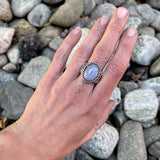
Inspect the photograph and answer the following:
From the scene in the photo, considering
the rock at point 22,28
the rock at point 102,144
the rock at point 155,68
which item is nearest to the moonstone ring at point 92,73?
the rock at point 102,144

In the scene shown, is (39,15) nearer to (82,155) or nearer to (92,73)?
(92,73)

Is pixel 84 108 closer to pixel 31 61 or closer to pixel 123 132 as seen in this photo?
pixel 123 132

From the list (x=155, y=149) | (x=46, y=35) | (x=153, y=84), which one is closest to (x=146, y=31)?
(x=153, y=84)

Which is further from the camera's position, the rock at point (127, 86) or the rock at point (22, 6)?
the rock at point (22, 6)

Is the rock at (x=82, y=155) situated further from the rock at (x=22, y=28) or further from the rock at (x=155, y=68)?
the rock at (x=22, y=28)

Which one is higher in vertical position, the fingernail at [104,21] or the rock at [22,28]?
the fingernail at [104,21]

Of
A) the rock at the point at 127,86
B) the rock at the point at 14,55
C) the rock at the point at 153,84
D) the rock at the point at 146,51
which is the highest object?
the rock at the point at 14,55

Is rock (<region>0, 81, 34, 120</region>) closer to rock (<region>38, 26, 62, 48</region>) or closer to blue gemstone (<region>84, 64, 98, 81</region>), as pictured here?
rock (<region>38, 26, 62, 48</region>)
